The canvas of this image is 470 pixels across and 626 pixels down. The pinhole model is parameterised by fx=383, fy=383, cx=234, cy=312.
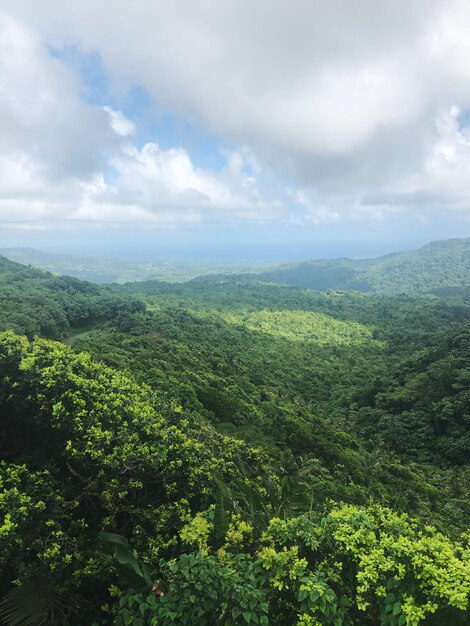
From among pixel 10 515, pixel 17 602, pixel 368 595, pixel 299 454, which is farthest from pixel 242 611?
pixel 299 454

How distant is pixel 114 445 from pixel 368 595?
630 cm

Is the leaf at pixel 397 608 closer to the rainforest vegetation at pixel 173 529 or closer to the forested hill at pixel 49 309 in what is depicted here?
the rainforest vegetation at pixel 173 529

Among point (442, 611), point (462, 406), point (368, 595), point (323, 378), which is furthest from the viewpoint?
point (323, 378)

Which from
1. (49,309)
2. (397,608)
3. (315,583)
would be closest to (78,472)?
(315,583)

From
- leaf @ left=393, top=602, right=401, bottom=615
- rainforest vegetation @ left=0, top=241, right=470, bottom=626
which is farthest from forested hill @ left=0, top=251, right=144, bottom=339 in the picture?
leaf @ left=393, top=602, right=401, bottom=615

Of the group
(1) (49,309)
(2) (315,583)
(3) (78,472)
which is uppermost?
(2) (315,583)

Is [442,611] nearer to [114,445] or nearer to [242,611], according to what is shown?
[242,611]

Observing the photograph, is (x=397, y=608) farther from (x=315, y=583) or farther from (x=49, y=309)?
(x=49, y=309)

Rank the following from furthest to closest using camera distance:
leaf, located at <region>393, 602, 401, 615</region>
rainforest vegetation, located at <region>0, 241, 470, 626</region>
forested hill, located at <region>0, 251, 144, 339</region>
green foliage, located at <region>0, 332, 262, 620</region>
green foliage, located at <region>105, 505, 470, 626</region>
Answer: forested hill, located at <region>0, 251, 144, 339</region>, green foliage, located at <region>0, 332, 262, 620</region>, rainforest vegetation, located at <region>0, 241, 470, 626</region>, leaf, located at <region>393, 602, 401, 615</region>, green foliage, located at <region>105, 505, 470, 626</region>

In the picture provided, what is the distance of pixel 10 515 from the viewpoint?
6.77 m

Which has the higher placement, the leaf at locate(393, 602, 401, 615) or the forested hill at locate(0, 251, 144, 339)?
the leaf at locate(393, 602, 401, 615)

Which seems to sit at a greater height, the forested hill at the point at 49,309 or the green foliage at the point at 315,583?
the green foliage at the point at 315,583

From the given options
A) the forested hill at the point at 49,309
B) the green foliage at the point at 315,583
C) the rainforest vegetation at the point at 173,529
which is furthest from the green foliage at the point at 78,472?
the forested hill at the point at 49,309

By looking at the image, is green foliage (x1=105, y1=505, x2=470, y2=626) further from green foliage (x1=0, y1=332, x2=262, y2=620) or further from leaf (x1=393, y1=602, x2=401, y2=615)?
green foliage (x1=0, y1=332, x2=262, y2=620)
